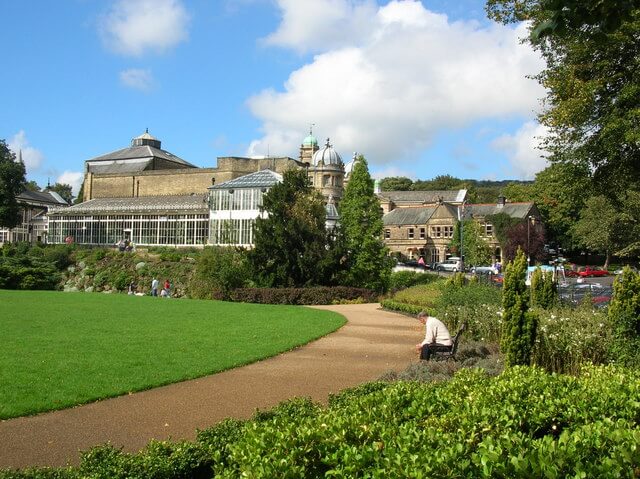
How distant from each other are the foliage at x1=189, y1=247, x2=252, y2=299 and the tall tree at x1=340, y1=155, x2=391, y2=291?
5.71m

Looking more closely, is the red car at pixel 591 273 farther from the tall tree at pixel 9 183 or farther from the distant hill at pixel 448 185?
the tall tree at pixel 9 183

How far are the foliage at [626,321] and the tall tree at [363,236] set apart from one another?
22821 mm

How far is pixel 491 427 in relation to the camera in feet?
16.4

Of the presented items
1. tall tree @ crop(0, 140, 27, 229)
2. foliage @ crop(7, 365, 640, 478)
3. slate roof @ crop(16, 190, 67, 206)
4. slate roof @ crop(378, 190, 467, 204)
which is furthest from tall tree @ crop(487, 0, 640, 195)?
slate roof @ crop(16, 190, 67, 206)

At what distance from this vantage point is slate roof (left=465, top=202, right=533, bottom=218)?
2788 inches

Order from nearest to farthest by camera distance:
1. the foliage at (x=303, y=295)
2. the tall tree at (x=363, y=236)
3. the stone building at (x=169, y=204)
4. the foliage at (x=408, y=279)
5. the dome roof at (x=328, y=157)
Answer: the foliage at (x=303, y=295), the tall tree at (x=363, y=236), the foliage at (x=408, y=279), the stone building at (x=169, y=204), the dome roof at (x=328, y=157)

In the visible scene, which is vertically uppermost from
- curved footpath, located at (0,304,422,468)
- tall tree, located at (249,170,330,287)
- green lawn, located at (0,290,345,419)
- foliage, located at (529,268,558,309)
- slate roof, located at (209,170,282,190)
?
slate roof, located at (209,170,282,190)

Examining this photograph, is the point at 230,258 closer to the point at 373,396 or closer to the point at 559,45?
the point at 559,45

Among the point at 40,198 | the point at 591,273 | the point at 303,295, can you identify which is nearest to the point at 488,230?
the point at 591,273

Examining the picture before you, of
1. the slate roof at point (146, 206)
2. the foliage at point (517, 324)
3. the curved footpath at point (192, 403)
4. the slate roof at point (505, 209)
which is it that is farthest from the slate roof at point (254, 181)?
the foliage at point (517, 324)

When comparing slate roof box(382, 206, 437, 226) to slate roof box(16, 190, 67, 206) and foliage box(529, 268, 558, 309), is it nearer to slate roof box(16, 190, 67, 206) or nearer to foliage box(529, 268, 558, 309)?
slate roof box(16, 190, 67, 206)

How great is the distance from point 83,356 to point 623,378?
1000 centimetres

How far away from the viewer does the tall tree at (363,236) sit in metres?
34.2

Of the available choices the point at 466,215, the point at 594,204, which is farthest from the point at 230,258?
the point at 466,215
